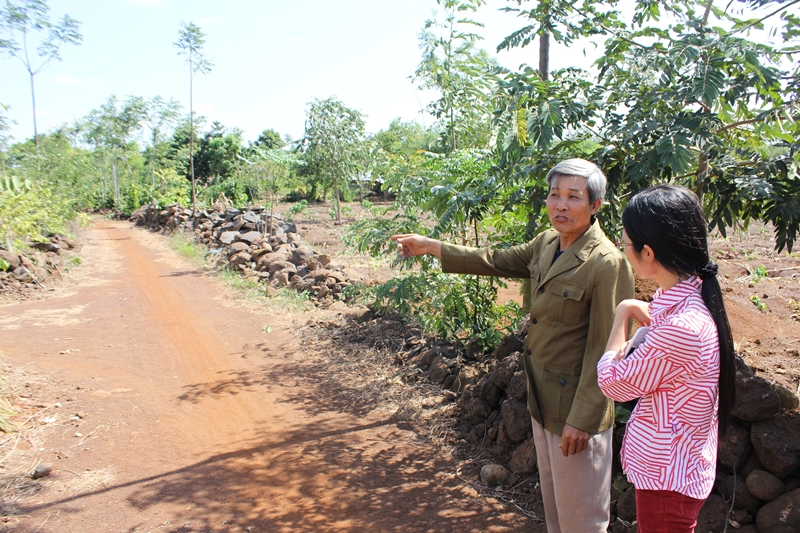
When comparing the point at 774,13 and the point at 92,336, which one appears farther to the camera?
the point at 92,336

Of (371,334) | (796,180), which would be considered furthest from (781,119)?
(371,334)

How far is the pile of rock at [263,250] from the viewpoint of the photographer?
9703mm

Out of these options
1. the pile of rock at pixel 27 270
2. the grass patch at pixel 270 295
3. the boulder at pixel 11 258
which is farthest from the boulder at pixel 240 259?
the boulder at pixel 11 258

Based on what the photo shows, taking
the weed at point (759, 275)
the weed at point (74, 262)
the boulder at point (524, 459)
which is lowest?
the boulder at point (524, 459)

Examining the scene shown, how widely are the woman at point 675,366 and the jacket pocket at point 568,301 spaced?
1.64 feet

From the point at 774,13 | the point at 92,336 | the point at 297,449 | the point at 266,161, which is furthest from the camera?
the point at 266,161

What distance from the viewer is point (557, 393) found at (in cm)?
221

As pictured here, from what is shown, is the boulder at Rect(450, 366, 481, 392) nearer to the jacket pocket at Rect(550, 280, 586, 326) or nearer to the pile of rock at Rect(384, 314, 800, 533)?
the pile of rock at Rect(384, 314, 800, 533)

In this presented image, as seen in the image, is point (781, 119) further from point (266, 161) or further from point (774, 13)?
point (266, 161)

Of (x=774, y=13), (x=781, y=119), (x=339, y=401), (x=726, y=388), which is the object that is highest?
(x=774, y=13)

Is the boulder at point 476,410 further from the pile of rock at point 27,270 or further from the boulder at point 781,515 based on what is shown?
the pile of rock at point 27,270

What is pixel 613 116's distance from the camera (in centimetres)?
328

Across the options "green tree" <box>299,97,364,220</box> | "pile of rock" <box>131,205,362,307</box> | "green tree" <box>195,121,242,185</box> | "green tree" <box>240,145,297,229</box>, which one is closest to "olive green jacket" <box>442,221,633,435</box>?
"pile of rock" <box>131,205,362,307</box>

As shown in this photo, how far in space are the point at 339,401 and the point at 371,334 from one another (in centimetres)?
169
